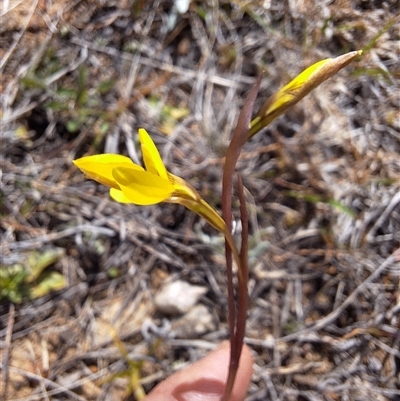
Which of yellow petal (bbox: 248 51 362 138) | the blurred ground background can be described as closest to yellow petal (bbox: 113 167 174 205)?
yellow petal (bbox: 248 51 362 138)

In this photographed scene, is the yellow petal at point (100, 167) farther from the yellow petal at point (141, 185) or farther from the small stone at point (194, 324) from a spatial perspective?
the small stone at point (194, 324)

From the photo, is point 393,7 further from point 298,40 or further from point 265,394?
point 265,394

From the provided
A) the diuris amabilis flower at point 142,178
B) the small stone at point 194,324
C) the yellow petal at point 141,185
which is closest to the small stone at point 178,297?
the small stone at point 194,324

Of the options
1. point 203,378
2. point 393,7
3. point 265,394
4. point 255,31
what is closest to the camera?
point 203,378

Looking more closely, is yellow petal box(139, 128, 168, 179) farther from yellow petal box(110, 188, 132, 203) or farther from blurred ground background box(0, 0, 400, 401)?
blurred ground background box(0, 0, 400, 401)

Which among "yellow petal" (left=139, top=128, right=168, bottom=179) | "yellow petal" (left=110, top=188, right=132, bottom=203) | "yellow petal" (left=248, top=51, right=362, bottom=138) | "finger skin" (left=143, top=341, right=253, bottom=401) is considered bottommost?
"finger skin" (left=143, top=341, right=253, bottom=401)

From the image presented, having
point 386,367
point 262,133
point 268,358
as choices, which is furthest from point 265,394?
point 262,133
